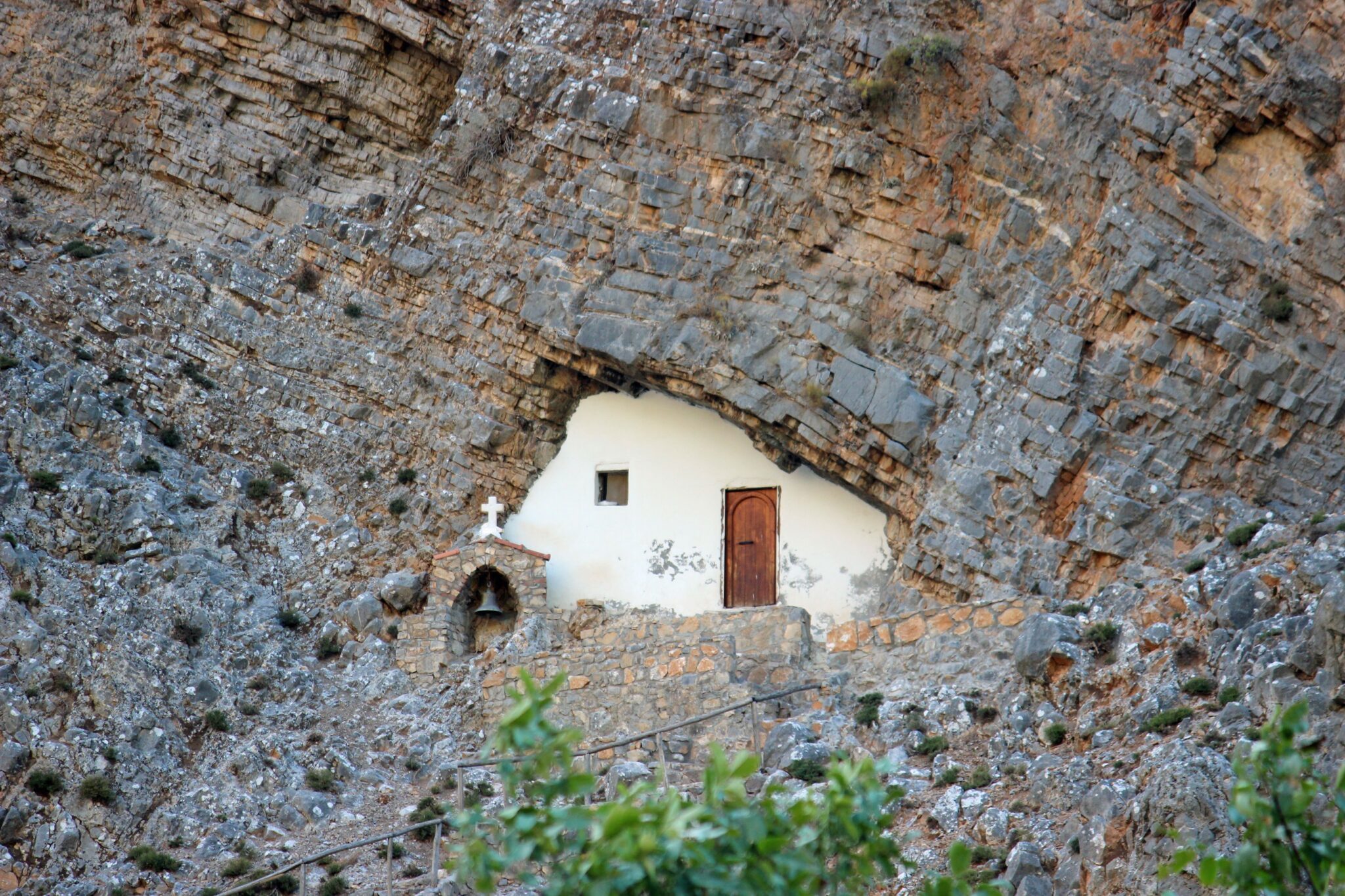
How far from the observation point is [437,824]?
49.1 ft

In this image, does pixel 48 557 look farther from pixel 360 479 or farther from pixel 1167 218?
pixel 1167 218

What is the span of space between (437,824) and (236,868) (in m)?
2.45

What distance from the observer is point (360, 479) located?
23031mm

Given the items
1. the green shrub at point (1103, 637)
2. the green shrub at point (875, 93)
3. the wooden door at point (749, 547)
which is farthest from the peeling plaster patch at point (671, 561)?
the green shrub at point (1103, 637)

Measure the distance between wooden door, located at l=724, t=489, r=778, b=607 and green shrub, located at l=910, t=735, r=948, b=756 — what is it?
575 centimetres

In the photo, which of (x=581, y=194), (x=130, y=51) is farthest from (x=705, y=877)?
(x=130, y=51)

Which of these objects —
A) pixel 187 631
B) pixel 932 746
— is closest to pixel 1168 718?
pixel 932 746

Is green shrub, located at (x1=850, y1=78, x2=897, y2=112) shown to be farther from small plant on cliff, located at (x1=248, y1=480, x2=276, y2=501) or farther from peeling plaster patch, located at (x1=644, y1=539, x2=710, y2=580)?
small plant on cliff, located at (x1=248, y1=480, x2=276, y2=501)

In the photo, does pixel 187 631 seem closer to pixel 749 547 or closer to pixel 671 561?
pixel 671 561

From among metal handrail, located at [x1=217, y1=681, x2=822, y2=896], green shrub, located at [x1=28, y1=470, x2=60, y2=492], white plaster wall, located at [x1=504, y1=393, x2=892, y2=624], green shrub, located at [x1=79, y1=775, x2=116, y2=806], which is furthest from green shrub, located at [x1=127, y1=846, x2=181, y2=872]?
white plaster wall, located at [x1=504, y1=393, x2=892, y2=624]

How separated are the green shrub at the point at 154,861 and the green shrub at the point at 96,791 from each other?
0.79m

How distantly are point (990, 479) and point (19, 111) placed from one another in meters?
18.2

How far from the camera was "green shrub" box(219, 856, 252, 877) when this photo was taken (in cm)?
1558

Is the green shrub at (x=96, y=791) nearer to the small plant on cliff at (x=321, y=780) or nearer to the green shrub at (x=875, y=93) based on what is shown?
the small plant on cliff at (x=321, y=780)
